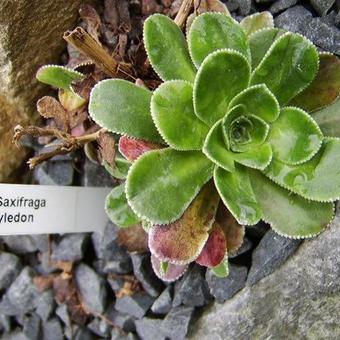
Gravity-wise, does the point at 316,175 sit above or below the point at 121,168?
above

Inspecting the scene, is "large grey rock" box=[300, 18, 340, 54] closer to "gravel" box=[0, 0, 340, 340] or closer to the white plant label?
"gravel" box=[0, 0, 340, 340]

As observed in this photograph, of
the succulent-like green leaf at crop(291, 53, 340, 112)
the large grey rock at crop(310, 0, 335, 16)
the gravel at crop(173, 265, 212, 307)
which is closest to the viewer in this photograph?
the succulent-like green leaf at crop(291, 53, 340, 112)

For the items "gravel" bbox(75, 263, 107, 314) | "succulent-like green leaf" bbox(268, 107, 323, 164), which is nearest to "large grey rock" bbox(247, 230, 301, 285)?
"succulent-like green leaf" bbox(268, 107, 323, 164)

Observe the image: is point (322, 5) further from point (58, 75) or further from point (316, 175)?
point (58, 75)

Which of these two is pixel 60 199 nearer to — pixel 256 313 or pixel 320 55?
pixel 256 313

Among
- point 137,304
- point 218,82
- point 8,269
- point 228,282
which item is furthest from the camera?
point 8,269

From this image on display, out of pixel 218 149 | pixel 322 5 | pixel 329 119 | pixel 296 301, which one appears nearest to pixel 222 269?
pixel 296 301

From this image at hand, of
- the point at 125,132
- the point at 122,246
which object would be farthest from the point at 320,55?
the point at 122,246
